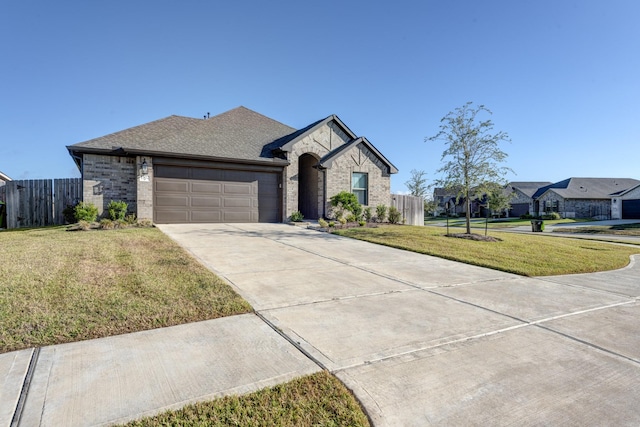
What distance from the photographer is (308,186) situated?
17.9m

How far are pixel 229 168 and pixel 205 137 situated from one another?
2.10m

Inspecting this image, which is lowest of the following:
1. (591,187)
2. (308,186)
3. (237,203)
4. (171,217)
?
(171,217)

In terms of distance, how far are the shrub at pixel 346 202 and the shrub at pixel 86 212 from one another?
961cm

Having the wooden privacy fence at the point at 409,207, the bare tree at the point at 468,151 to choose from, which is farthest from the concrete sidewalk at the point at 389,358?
the wooden privacy fence at the point at 409,207

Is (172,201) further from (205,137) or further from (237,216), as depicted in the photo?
(205,137)

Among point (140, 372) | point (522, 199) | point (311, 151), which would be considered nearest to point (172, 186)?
point (311, 151)

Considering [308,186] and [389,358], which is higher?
[308,186]

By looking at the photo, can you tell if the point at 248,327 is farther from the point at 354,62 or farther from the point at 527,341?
the point at 354,62

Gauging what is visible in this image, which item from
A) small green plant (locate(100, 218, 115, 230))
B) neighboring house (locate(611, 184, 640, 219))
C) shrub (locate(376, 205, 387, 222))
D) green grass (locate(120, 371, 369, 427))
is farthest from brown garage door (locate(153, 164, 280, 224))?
neighboring house (locate(611, 184, 640, 219))

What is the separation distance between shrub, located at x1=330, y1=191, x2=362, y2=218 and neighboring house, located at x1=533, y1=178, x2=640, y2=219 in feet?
116

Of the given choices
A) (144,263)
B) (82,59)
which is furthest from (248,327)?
(82,59)

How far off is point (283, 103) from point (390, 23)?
7631 millimetres

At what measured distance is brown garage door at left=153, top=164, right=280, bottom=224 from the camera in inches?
527

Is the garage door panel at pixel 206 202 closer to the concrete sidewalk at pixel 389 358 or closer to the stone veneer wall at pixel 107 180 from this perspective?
the stone veneer wall at pixel 107 180
